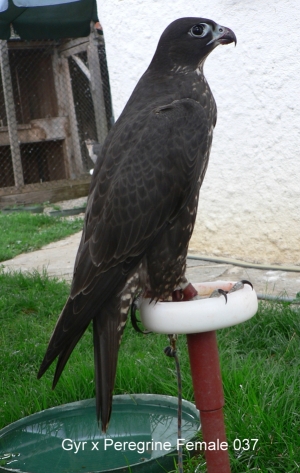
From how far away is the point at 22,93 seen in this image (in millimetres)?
11406

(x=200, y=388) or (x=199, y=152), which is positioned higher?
(x=199, y=152)

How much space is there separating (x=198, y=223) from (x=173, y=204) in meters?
3.14

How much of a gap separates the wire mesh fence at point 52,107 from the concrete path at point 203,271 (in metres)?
4.31

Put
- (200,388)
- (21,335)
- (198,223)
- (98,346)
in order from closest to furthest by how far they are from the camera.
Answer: (200,388) < (98,346) < (21,335) < (198,223)

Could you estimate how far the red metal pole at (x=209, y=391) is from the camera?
5.78ft

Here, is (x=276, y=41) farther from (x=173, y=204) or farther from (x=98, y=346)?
(x=98, y=346)

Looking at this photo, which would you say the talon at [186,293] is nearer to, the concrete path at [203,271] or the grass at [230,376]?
the grass at [230,376]

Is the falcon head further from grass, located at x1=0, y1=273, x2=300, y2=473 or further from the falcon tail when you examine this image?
grass, located at x1=0, y1=273, x2=300, y2=473

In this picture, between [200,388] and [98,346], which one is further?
[98,346]

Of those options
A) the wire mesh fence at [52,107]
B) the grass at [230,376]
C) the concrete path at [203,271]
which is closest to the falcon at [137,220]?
the grass at [230,376]

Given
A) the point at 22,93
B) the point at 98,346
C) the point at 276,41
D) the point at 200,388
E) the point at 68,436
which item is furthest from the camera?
the point at 22,93

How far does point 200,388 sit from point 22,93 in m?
10.4

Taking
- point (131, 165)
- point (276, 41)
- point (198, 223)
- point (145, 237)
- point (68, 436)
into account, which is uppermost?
point (276, 41)

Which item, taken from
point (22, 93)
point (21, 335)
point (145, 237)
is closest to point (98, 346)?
point (145, 237)
